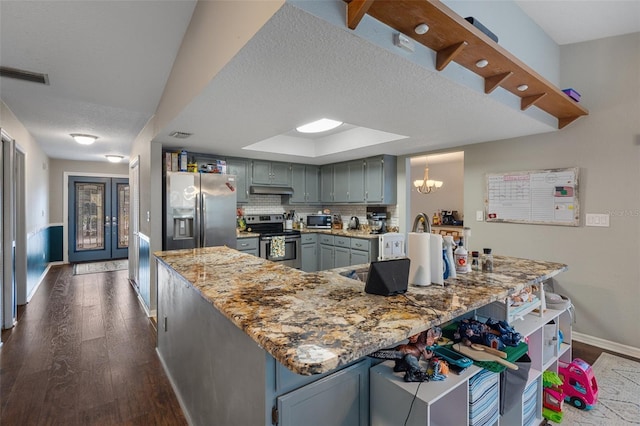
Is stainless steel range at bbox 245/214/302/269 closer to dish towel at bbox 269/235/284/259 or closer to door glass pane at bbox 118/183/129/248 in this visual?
dish towel at bbox 269/235/284/259

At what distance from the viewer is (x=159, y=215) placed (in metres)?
3.61

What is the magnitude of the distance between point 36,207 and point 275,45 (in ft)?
18.6

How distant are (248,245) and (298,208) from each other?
1.61 metres

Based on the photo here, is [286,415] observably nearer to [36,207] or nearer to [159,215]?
[159,215]

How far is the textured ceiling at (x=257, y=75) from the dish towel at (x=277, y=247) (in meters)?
1.74

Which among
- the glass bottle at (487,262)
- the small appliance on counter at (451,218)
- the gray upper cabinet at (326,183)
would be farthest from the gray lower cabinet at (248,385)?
the small appliance on counter at (451,218)

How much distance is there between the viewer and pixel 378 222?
16.1ft

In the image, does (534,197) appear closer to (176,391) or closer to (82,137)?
(176,391)

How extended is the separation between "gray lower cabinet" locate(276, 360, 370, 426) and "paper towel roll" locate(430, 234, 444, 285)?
0.58 m

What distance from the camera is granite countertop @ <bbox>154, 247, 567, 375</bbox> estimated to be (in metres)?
0.84

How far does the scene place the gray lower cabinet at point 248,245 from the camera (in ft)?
14.7

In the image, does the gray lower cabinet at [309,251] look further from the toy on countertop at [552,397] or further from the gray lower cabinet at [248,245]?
the toy on countertop at [552,397]

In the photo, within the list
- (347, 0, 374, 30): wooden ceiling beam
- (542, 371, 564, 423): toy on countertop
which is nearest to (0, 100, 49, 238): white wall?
(347, 0, 374, 30): wooden ceiling beam

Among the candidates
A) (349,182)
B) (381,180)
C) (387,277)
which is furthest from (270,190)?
(387,277)
